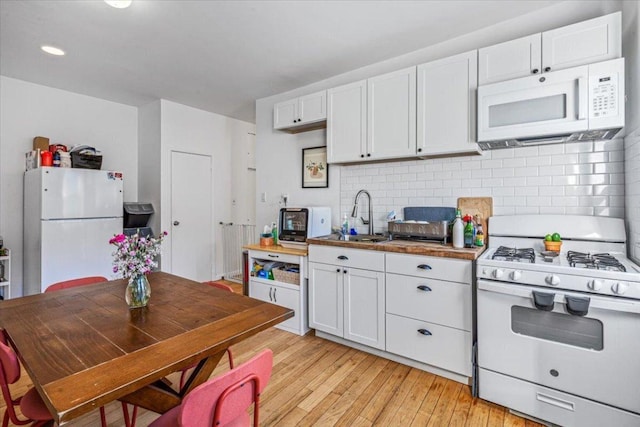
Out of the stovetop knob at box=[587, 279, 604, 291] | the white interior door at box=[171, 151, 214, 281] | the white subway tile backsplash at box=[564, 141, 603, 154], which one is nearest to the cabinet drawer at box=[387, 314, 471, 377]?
the stovetop knob at box=[587, 279, 604, 291]

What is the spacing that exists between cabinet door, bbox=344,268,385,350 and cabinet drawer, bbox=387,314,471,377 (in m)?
0.10

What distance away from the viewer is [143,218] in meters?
4.12

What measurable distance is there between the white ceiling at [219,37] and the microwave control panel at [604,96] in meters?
0.80

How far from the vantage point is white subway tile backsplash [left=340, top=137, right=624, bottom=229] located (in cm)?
203

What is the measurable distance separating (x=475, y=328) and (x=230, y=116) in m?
4.50

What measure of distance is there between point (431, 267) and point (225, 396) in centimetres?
162

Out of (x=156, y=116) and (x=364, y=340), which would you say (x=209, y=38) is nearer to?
(x=156, y=116)

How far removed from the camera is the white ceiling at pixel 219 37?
221 centimetres

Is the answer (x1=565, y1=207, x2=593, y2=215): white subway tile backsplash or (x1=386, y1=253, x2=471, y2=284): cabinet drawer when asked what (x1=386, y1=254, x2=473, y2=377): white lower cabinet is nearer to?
(x1=386, y1=253, x2=471, y2=284): cabinet drawer

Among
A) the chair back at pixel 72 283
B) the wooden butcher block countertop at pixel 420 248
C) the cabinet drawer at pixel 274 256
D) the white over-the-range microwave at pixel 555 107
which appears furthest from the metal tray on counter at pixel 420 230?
the chair back at pixel 72 283

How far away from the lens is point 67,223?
10.8 feet

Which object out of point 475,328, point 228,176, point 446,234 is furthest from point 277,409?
point 228,176

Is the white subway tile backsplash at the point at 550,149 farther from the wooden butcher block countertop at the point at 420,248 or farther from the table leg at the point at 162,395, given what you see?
the table leg at the point at 162,395

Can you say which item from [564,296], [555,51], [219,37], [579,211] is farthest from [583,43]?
[219,37]
